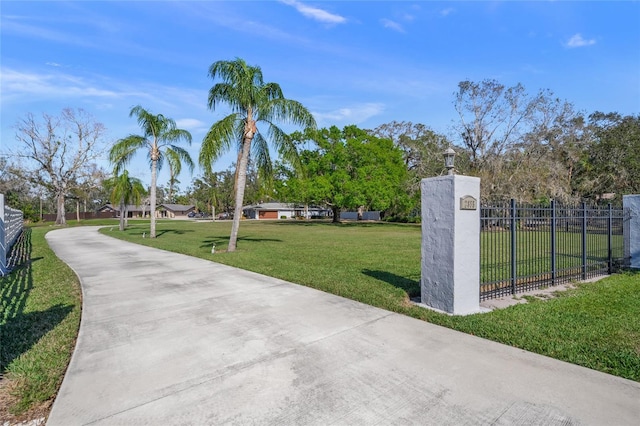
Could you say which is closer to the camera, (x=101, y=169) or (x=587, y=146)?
(x=587, y=146)

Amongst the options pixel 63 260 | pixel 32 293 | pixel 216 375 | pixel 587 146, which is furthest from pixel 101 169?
pixel 587 146

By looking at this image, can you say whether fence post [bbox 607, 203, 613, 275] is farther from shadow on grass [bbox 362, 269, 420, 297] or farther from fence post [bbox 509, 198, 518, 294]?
shadow on grass [bbox 362, 269, 420, 297]

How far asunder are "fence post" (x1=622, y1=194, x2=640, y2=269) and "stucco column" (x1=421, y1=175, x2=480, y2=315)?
6.15m

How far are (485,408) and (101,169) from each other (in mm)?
51943

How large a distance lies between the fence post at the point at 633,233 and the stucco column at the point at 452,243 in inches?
242

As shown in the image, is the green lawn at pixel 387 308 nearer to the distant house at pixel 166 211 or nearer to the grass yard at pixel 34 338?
the grass yard at pixel 34 338

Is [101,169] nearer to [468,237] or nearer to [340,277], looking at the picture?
[340,277]

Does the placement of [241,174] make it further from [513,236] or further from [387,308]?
[513,236]

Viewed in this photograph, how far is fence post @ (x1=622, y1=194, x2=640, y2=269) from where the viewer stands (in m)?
8.60

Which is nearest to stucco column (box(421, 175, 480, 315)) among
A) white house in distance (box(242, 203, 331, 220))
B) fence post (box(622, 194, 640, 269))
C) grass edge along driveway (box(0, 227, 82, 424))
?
grass edge along driveway (box(0, 227, 82, 424))

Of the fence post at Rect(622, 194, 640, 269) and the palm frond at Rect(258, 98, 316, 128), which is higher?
the palm frond at Rect(258, 98, 316, 128)

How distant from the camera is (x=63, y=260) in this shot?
11.0 metres

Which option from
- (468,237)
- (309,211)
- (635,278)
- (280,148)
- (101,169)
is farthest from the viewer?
(309,211)

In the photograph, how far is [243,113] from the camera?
1360 cm
